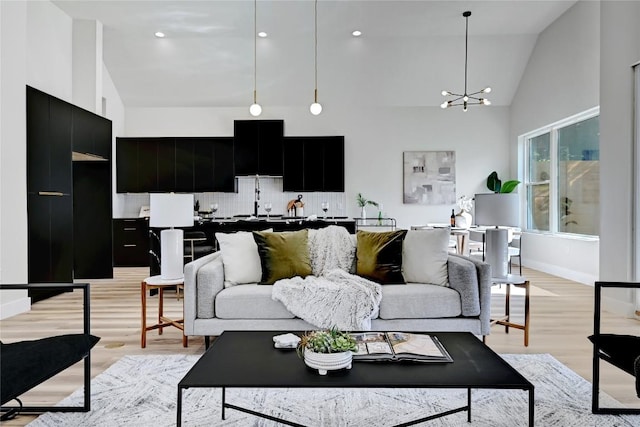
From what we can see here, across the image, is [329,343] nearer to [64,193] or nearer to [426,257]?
[426,257]

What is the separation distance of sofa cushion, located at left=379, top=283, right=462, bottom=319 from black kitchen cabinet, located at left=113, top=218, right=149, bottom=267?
5.96 m

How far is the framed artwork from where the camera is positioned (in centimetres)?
819

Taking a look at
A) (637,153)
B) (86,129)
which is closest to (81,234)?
(86,129)

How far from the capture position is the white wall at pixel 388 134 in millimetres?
8188

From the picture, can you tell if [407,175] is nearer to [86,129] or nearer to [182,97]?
[182,97]

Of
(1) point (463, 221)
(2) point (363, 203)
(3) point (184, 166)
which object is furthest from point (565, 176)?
(3) point (184, 166)

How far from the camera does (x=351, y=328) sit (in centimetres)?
283

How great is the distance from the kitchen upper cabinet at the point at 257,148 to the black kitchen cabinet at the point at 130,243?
81.6 inches

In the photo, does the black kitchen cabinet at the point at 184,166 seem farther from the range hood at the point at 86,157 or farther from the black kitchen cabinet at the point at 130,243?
the range hood at the point at 86,157

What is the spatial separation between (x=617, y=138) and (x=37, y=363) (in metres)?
5.05

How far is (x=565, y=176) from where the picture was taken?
652 cm

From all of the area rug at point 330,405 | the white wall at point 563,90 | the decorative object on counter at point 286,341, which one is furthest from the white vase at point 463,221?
the decorative object on counter at point 286,341

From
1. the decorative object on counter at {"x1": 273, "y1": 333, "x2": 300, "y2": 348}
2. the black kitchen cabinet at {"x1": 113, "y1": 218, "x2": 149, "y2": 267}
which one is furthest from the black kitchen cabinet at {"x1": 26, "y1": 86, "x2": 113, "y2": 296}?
the decorative object on counter at {"x1": 273, "y1": 333, "x2": 300, "y2": 348}

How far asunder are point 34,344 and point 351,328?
1766 millimetres
